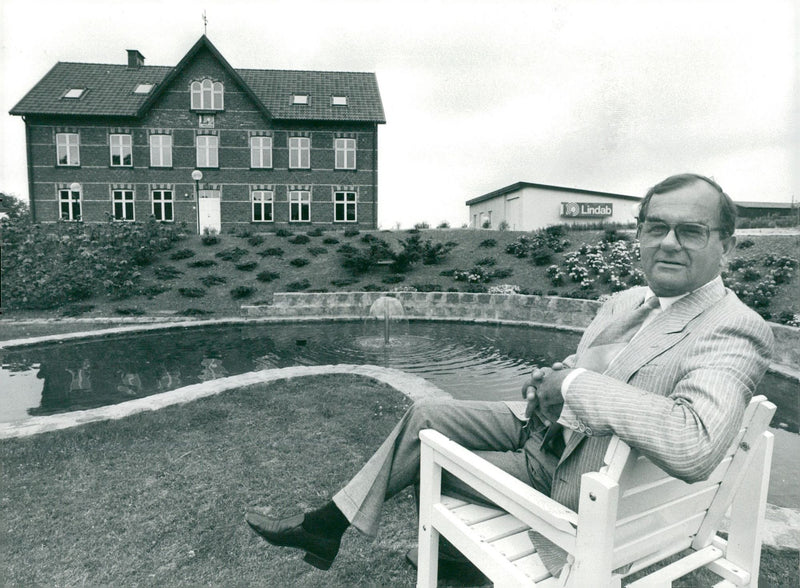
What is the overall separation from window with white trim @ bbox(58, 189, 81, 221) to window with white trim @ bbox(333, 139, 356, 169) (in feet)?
46.0

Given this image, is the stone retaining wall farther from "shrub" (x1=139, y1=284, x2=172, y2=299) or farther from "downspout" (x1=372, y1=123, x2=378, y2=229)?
"downspout" (x1=372, y1=123, x2=378, y2=229)

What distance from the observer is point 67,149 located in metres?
27.2

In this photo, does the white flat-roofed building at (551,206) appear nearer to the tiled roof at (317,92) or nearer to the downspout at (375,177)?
the downspout at (375,177)

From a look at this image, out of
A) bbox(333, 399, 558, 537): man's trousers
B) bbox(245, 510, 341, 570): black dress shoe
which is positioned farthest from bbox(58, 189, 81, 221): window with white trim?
bbox(333, 399, 558, 537): man's trousers

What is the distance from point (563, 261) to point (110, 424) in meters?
14.8

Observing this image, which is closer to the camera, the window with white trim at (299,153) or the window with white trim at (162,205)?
the window with white trim at (162,205)

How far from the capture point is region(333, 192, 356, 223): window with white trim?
28641 millimetres

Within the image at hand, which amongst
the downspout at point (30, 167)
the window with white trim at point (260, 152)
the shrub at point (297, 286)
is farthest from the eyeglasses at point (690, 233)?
the downspout at point (30, 167)

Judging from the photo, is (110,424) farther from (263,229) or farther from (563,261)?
(263,229)

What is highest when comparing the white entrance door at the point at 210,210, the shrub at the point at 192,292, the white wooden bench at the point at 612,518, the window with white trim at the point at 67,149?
the window with white trim at the point at 67,149

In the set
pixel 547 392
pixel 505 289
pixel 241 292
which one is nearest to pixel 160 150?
pixel 241 292

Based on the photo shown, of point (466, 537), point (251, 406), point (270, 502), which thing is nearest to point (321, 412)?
point (251, 406)

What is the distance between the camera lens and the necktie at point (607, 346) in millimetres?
2109

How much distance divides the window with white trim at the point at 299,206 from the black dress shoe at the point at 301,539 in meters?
27.0
